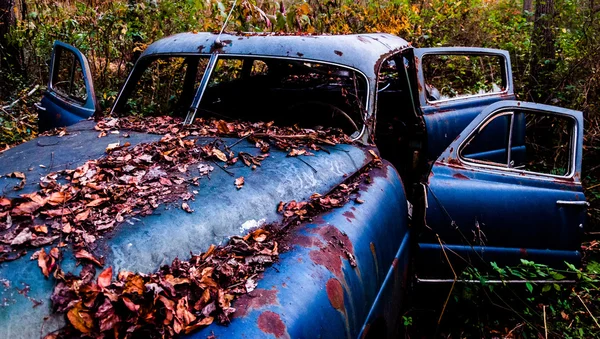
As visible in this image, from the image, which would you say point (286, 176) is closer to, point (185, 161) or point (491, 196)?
point (185, 161)

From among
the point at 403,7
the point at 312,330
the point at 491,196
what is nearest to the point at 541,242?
the point at 491,196

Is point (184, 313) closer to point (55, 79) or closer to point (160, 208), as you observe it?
point (160, 208)

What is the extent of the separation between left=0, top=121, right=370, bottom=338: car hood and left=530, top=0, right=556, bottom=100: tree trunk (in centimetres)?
518

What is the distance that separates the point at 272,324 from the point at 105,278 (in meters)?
0.59

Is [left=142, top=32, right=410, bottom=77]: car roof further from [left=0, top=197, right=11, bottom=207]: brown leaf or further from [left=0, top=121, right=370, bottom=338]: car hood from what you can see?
[left=0, top=197, right=11, bottom=207]: brown leaf

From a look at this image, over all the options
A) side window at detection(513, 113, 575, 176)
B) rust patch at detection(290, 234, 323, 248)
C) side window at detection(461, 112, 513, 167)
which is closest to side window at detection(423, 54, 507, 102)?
side window at detection(513, 113, 575, 176)

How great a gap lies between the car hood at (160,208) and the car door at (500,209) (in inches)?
25.5

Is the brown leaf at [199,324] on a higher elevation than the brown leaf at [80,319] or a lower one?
lower

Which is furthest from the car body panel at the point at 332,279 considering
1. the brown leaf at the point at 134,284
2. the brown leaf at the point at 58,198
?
the brown leaf at the point at 58,198

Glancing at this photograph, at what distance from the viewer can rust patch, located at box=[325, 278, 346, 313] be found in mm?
1719

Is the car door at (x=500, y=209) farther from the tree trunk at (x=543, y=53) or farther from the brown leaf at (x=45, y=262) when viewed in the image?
the tree trunk at (x=543, y=53)

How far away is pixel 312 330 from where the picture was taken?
156 centimetres

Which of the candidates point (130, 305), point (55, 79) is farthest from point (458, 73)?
point (130, 305)

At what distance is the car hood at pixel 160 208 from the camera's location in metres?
1.39
